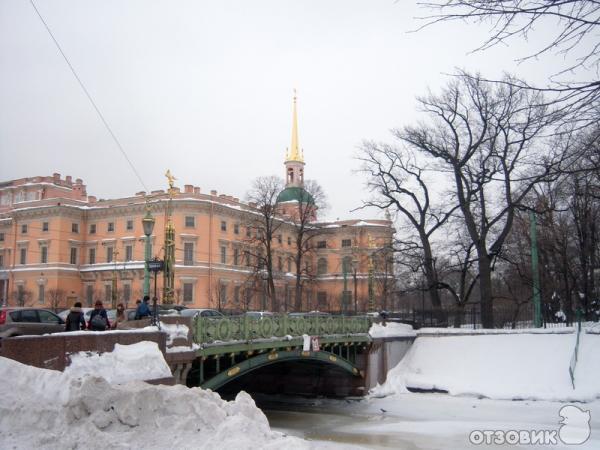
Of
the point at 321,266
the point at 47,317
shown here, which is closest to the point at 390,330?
the point at 47,317

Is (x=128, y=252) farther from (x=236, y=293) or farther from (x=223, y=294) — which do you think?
(x=236, y=293)

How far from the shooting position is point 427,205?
126 feet

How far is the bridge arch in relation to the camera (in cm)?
1890

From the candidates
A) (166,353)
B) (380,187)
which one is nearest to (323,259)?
(380,187)

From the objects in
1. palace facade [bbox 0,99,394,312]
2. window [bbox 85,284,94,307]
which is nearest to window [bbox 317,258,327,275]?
palace facade [bbox 0,99,394,312]

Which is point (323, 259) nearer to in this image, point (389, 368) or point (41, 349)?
point (389, 368)

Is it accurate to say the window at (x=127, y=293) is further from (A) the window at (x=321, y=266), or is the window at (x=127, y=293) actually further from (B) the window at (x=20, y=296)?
(A) the window at (x=321, y=266)

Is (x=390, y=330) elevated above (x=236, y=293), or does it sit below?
below

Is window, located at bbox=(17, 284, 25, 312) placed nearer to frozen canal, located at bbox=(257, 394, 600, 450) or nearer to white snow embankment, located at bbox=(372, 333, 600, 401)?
frozen canal, located at bbox=(257, 394, 600, 450)

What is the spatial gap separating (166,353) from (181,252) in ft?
175

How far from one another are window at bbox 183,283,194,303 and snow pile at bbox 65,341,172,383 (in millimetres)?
53173

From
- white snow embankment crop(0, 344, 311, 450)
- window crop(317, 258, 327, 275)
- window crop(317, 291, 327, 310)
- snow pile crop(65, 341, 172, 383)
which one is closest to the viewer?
white snow embankment crop(0, 344, 311, 450)

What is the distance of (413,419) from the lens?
24.9m

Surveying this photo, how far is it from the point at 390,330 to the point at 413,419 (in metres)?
9.15
